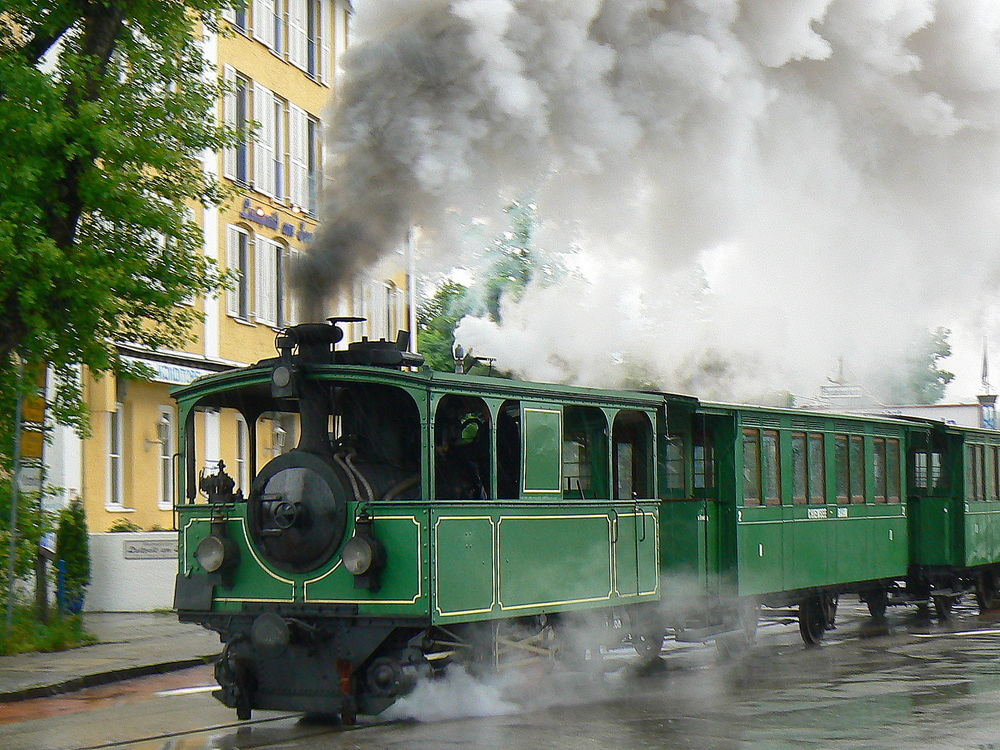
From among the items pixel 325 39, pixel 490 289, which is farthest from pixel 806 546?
pixel 490 289

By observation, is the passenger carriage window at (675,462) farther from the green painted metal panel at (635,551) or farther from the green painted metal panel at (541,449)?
the green painted metal panel at (541,449)

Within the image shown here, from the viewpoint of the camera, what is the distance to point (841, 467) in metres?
17.1

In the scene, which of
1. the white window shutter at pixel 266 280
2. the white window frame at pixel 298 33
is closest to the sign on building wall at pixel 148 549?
the white window shutter at pixel 266 280

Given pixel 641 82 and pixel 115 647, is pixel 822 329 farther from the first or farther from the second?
pixel 115 647

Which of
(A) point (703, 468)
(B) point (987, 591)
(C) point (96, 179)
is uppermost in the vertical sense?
(C) point (96, 179)

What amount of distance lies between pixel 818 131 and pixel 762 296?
540 centimetres

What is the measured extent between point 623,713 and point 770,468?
5.32 metres

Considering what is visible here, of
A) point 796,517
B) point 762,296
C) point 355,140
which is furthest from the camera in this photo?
point 762,296

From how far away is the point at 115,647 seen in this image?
16.0 meters

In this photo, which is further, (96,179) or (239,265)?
(239,265)

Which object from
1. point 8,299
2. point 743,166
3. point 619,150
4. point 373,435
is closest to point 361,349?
point 373,435

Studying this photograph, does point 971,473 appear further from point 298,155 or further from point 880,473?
point 298,155

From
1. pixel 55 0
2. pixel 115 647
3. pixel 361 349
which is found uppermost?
pixel 55 0

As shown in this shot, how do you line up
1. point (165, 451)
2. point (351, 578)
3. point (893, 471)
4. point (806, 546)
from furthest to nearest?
point (165, 451)
point (893, 471)
point (806, 546)
point (351, 578)
